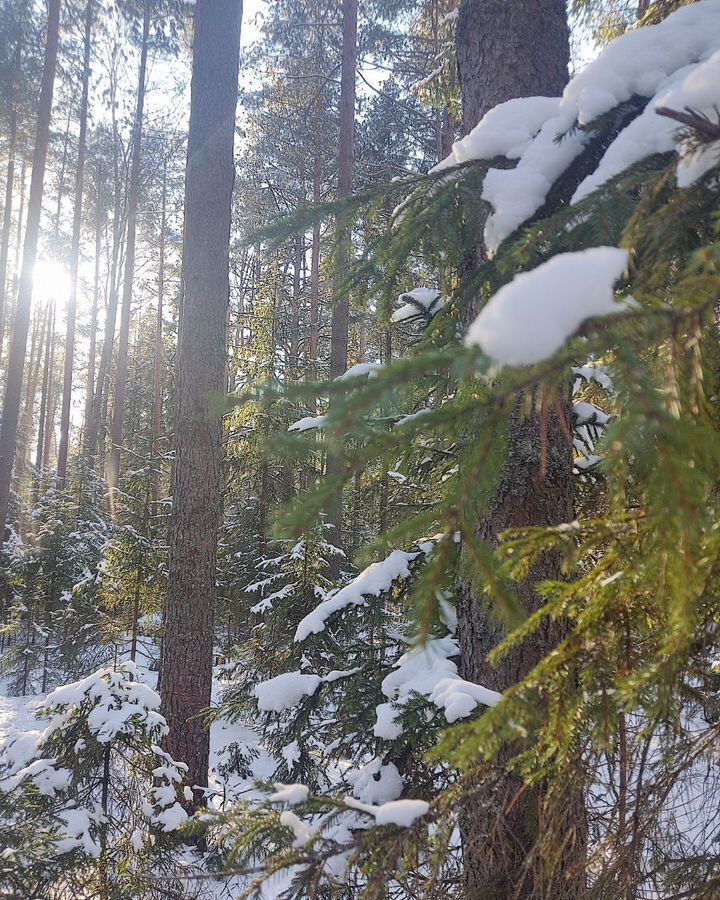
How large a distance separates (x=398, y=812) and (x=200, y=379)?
4019mm

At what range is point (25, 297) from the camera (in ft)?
35.6

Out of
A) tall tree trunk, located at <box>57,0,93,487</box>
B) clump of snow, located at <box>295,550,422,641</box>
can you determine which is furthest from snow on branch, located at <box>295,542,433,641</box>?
tall tree trunk, located at <box>57,0,93,487</box>

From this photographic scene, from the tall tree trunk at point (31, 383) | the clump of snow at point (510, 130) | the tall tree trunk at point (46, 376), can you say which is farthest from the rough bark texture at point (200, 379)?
the tall tree trunk at point (31, 383)

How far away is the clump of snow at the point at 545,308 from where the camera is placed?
711mm

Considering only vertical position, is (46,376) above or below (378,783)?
above

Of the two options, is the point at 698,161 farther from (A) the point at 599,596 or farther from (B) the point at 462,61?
(B) the point at 462,61

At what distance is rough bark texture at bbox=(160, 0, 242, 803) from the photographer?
4824 mm

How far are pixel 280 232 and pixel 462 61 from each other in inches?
64.4

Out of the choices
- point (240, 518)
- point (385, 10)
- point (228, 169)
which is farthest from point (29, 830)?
point (385, 10)

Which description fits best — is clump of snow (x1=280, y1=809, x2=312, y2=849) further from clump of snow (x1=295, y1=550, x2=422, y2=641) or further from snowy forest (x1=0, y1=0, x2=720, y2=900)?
clump of snow (x1=295, y1=550, x2=422, y2=641)

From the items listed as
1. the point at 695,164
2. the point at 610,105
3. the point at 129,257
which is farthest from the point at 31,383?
the point at 695,164

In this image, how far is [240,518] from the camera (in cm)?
976

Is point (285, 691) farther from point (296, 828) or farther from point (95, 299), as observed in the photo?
point (95, 299)

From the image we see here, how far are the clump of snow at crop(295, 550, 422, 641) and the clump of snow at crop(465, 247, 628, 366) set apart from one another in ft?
7.77
